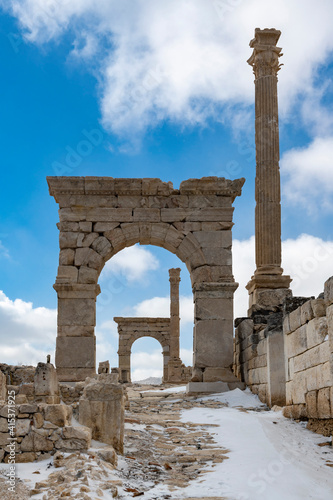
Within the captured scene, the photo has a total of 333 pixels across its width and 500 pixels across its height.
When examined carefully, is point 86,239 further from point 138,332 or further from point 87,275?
point 138,332

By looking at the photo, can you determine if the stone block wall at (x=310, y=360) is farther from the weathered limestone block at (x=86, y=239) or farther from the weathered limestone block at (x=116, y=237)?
the weathered limestone block at (x=86, y=239)

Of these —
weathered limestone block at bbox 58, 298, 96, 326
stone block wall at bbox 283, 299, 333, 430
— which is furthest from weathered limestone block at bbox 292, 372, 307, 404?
weathered limestone block at bbox 58, 298, 96, 326

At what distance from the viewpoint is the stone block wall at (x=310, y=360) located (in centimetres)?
657

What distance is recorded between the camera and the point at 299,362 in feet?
26.1

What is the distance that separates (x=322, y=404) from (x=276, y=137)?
11.1m

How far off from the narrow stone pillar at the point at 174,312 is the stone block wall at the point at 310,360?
750 inches

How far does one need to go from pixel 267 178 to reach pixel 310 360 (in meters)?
9.61

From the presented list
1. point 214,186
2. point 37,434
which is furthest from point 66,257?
point 37,434

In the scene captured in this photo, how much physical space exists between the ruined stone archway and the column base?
168 centimetres

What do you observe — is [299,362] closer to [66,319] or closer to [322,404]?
[322,404]

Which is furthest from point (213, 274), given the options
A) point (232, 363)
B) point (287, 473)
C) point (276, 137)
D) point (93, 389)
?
point (287, 473)

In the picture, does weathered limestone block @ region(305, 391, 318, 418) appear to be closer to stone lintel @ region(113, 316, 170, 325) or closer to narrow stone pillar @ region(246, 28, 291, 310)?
narrow stone pillar @ region(246, 28, 291, 310)

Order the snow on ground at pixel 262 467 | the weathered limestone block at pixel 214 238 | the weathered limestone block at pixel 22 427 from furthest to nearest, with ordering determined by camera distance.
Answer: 1. the weathered limestone block at pixel 214 238
2. the weathered limestone block at pixel 22 427
3. the snow on ground at pixel 262 467

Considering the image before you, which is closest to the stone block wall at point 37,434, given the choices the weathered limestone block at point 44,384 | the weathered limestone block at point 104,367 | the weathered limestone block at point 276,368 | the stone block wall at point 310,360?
the weathered limestone block at point 44,384
